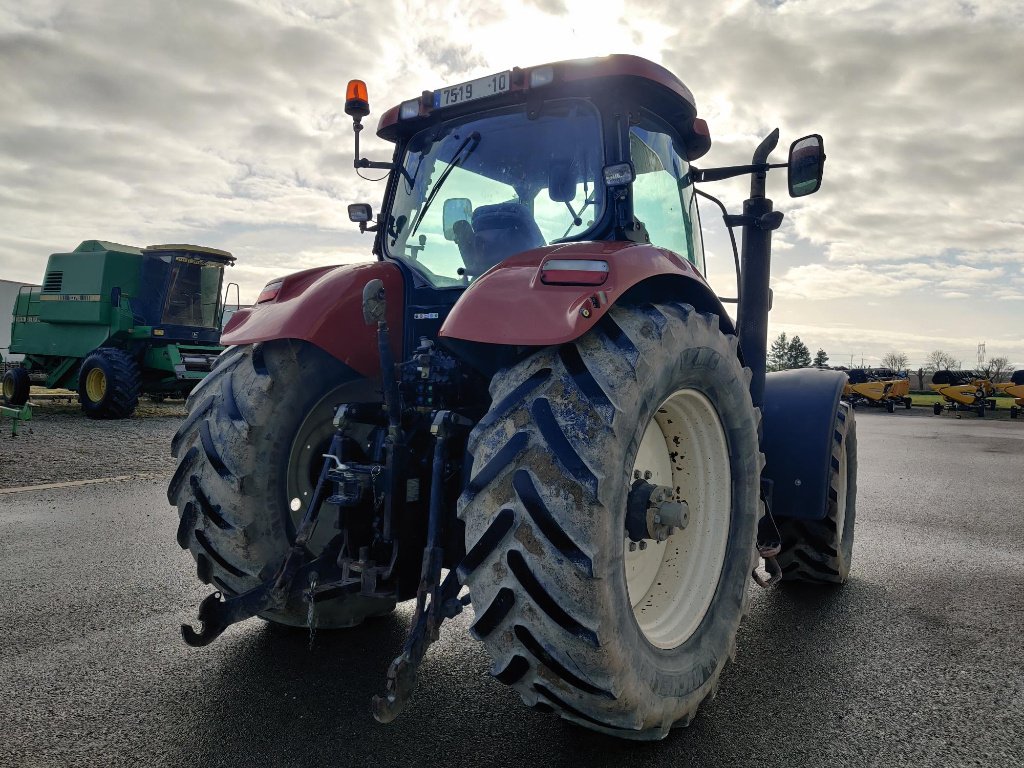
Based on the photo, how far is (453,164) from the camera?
314 centimetres

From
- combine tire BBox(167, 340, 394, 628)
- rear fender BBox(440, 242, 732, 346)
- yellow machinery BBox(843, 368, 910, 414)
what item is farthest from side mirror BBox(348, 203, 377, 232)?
yellow machinery BBox(843, 368, 910, 414)

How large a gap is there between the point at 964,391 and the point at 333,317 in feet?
102

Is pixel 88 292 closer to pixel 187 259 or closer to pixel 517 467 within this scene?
pixel 187 259

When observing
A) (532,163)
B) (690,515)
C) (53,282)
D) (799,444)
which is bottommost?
(690,515)

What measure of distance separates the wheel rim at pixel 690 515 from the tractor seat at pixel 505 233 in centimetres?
86

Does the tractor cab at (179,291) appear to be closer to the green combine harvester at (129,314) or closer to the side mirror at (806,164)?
the green combine harvester at (129,314)

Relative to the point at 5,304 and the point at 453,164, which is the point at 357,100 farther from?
the point at 5,304

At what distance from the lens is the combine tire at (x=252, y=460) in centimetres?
269

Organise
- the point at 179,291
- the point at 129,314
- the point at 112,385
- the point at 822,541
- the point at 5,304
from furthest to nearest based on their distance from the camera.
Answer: the point at 5,304 → the point at 179,291 → the point at 129,314 → the point at 112,385 → the point at 822,541

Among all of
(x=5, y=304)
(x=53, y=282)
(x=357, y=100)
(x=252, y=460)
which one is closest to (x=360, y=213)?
(x=357, y=100)

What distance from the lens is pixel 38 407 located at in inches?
639

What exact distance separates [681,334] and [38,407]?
17.8m

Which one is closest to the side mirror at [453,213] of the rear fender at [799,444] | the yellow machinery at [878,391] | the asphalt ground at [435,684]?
the asphalt ground at [435,684]

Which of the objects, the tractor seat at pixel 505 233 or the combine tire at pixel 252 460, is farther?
the tractor seat at pixel 505 233
